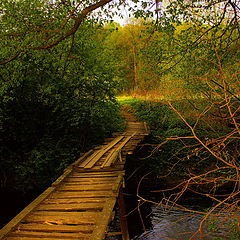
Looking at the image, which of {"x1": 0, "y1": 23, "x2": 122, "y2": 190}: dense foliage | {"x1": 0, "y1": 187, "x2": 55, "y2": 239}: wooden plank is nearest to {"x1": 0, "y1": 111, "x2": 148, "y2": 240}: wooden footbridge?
{"x1": 0, "y1": 187, "x2": 55, "y2": 239}: wooden plank

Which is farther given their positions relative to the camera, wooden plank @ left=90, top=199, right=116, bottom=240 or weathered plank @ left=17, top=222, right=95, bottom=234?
weathered plank @ left=17, top=222, right=95, bottom=234

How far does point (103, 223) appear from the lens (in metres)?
4.19

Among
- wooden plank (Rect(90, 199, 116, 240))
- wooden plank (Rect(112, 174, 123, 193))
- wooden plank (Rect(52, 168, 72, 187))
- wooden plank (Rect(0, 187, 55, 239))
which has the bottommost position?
wooden plank (Rect(112, 174, 123, 193))

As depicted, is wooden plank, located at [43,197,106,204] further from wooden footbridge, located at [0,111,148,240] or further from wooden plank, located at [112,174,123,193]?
wooden plank, located at [112,174,123,193]

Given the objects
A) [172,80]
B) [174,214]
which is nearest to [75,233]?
[174,214]

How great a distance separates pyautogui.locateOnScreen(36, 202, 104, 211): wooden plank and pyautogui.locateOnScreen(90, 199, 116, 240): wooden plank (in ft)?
0.52

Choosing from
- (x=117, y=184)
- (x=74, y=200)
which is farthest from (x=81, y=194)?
(x=117, y=184)

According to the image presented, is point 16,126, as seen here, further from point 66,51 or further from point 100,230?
point 100,230

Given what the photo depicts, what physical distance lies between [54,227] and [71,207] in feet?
2.51

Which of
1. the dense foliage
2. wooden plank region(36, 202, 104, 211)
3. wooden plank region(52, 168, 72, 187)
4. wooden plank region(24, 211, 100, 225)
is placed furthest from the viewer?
the dense foliage

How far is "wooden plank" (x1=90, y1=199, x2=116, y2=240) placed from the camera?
381 cm

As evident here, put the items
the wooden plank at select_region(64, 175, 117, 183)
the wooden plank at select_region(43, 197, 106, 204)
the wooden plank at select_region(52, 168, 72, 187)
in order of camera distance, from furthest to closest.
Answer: the wooden plank at select_region(64, 175, 117, 183)
the wooden plank at select_region(52, 168, 72, 187)
the wooden plank at select_region(43, 197, 106, 204)

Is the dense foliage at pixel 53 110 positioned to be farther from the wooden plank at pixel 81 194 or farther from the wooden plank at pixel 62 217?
the wooden plank at pixel 62 217

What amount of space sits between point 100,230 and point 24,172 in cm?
736
